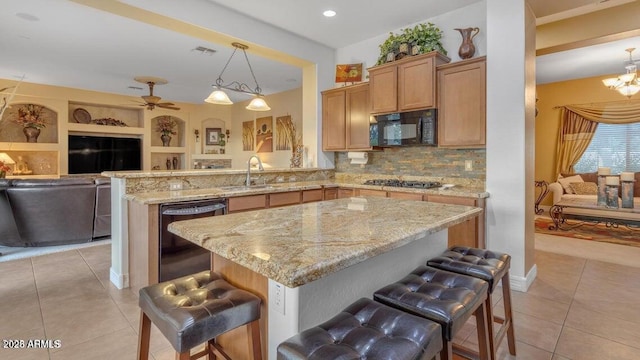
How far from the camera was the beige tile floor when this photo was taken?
6.72 ft

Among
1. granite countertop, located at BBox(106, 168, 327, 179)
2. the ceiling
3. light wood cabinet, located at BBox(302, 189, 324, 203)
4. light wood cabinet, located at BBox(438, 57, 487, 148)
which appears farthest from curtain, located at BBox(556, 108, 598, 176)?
granite countertop, located at BBox(106, 168, 327, 179)

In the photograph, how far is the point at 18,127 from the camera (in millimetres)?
7117

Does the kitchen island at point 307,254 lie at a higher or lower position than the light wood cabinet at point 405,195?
lower

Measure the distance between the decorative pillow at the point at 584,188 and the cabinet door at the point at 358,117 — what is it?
463 centimetres

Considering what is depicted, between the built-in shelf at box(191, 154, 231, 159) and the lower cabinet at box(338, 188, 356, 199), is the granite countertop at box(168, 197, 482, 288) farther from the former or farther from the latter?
the built-in shelf at box(191, 154, 231, 159)

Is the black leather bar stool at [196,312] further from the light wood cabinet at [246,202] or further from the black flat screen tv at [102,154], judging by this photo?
the black flat screen tv at [102,154]

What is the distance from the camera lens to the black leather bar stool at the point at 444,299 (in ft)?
4.01

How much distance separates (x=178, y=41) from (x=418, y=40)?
3.25 metres

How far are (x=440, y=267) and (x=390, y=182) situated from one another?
8.03 ft

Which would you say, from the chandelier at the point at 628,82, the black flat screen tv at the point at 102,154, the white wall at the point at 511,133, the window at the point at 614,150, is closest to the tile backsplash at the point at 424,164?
the white wall at the point at 511,133

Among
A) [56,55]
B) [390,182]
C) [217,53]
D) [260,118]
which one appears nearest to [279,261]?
[390,182]

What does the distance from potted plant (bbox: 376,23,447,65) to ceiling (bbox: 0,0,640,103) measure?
0.64ft

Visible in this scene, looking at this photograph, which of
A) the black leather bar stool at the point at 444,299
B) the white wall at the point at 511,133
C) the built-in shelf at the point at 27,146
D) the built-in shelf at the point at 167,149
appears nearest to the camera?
the black leather bar stool at the point at 444,299

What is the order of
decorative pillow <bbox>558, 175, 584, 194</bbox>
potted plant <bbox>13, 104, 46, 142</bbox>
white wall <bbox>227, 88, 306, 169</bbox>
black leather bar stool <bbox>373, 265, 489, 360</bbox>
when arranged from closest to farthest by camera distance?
black leather bar stool <bbox>373, 265, 489, 360</bbox>, decorative pillow <bbox>558, 175, 584, 194</bbox>, potted plant <bbox>13, 104, 46, 142</bbox>, white wall <bbox>227, 88, 306, 169</bbox>
